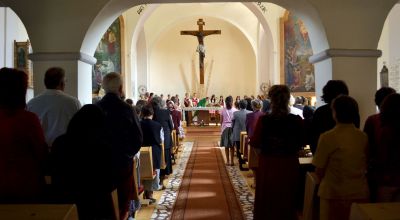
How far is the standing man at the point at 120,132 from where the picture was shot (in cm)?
420

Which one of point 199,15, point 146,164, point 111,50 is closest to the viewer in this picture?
point 146,164

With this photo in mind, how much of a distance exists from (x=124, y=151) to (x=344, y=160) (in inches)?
80.9

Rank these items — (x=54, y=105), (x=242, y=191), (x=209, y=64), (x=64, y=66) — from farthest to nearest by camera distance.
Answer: (x=209, y=64), (x=242, y=191), (x=64, y=66), (x=54, y=105)

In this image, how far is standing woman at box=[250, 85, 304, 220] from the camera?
4.13 m

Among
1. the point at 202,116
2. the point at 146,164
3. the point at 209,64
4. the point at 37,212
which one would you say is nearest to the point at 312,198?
the point at 37,212

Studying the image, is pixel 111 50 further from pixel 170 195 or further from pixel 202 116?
pixel 170 195

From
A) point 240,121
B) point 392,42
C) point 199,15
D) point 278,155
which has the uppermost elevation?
point 199,15

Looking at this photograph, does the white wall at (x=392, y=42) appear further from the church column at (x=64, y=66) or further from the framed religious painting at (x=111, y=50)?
the framed religious painting at (x=111, y=50)

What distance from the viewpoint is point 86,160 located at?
3057 mm

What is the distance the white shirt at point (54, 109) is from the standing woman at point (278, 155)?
6.00 ft

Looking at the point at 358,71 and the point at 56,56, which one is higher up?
the point at 56,56

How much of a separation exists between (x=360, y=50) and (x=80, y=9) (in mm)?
4269

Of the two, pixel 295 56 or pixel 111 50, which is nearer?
pixel 295 56

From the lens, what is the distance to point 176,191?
7.60m
